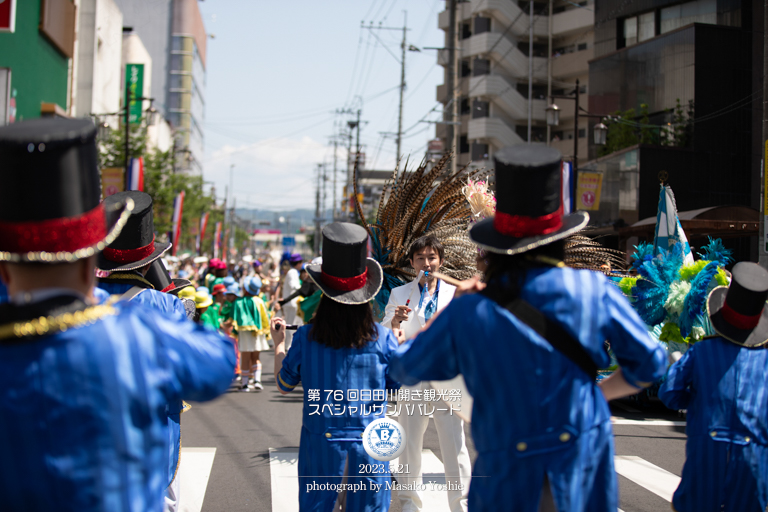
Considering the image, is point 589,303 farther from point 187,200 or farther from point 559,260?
point 187,200

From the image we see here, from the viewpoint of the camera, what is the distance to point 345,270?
11.7ft

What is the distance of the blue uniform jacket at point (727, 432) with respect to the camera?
3.33m

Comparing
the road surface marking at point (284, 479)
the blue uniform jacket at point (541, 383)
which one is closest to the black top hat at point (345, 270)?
the blue uniform jacket at point (541, 383)

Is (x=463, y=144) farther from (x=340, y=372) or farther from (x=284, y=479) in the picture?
(x=340, y=372)

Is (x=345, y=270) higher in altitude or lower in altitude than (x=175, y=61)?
lower

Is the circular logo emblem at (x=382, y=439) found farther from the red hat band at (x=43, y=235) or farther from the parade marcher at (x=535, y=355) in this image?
the red hat band at (x=43, y=235)

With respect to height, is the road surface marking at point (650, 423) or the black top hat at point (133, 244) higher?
the black top hat at point (133, 244)

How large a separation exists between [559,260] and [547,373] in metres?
0.43

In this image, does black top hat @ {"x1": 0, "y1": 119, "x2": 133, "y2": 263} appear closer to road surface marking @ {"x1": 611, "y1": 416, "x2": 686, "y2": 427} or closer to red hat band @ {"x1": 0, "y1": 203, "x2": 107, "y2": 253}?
red hat band @ {"x1": 0, "y1": 203, "x2": 107, "y2": 253}

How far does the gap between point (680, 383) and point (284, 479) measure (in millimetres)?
3762

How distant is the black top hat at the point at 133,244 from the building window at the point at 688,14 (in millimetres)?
22064

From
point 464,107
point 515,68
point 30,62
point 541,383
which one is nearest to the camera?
point 541,383

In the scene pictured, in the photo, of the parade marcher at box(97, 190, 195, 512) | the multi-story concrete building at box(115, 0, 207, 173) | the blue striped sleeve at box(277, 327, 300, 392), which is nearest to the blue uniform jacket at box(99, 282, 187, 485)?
the parade marcher at box(97, 190, 195, 512)

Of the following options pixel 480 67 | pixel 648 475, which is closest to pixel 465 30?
pixel 480 67
